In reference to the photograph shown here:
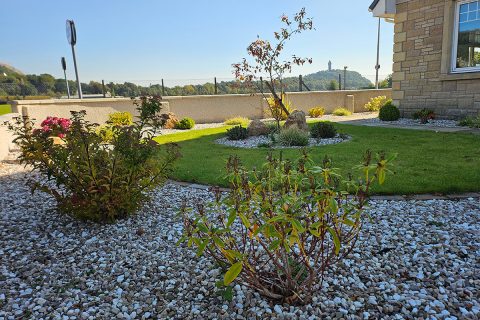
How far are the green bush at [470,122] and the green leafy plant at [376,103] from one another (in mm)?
7923

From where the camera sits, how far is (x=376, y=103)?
15.8m

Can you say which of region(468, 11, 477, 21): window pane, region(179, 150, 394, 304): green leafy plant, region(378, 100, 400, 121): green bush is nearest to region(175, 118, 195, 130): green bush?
region(378, 100, 400, 121): green bush

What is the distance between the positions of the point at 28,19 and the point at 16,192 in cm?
873

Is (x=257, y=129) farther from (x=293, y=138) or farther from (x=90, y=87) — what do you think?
(x=90, y=87)

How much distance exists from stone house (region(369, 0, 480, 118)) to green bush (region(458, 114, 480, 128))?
0.39 m

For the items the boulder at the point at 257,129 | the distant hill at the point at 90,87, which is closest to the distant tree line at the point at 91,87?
the distant hill at the point at 90,87

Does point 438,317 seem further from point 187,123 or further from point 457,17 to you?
point 187,123

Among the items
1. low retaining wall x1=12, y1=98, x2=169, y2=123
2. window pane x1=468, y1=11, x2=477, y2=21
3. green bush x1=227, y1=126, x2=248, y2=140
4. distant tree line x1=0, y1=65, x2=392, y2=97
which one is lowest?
green bush x1=227, y1=126, x2=248, y2=140

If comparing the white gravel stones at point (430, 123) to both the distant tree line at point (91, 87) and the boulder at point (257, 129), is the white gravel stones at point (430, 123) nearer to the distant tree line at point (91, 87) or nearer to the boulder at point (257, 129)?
the boulder at point (257, 129)

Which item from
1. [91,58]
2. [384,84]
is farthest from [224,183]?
[384,84]

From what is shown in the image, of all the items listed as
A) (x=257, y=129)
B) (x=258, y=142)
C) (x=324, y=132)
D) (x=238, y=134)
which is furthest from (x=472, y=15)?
(x=238, y=134)

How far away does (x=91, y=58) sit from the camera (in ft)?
49.6

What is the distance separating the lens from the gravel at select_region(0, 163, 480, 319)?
1.83 meters

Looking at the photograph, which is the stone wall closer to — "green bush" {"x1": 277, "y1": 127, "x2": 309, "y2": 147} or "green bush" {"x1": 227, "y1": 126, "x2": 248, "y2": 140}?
"green bush" {"x1": 277, "y1": 127, "x2": 309, "y2": 147}
